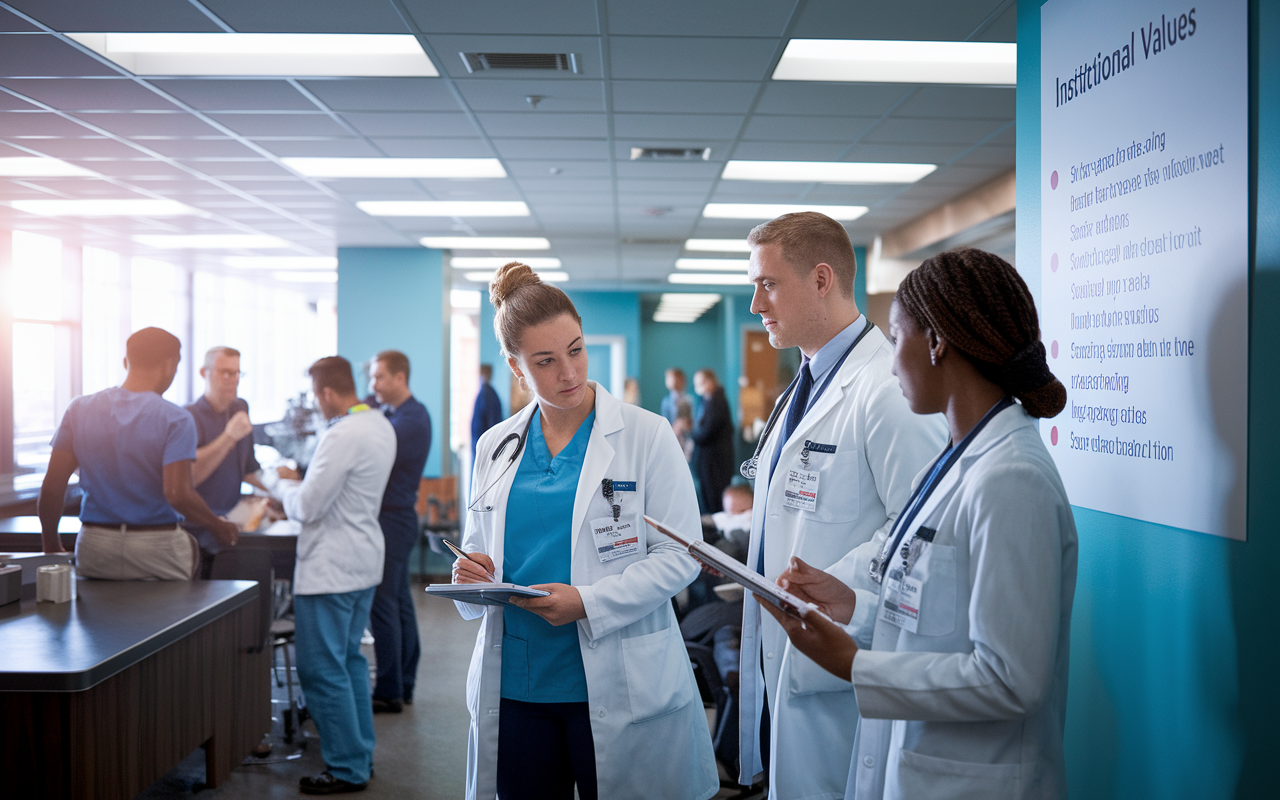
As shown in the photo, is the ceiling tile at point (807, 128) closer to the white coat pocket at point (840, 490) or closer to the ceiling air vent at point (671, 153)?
the ceiling air vent at point (671, 153)

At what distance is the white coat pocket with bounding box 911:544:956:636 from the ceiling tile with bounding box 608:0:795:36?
248 centimetres

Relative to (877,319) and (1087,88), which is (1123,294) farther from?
(877,319)

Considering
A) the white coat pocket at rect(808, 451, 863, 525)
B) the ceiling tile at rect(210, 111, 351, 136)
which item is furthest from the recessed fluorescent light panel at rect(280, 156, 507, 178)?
the white coat pocket at rect(808, 451, 863, 525)

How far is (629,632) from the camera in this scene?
182 cm

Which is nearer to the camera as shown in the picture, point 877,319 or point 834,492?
point 834,492

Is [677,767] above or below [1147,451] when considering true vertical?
below

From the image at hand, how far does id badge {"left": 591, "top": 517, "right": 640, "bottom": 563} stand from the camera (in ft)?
5.96

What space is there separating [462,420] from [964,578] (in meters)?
17.2

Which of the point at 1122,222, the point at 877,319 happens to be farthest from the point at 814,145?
the point at 877,319

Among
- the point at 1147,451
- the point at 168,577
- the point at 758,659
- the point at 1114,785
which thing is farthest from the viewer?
the point at 168,577

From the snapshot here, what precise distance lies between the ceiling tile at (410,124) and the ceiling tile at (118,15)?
3.51 ft

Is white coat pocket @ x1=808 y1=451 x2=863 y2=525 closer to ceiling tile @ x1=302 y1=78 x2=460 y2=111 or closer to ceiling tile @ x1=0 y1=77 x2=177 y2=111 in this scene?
ceiling tile @ x1=302 y1=78 x2=460 y2=111

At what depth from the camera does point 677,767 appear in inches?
71.6

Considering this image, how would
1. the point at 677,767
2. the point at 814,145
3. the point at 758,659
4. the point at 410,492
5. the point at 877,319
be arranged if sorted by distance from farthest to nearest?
the point at 877,319 → the point at 814,145 → the point at 410,492 → the point at 758,659 → the point at 677,767
